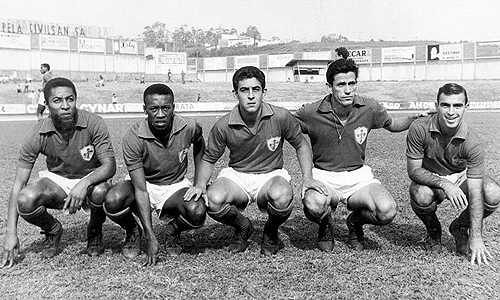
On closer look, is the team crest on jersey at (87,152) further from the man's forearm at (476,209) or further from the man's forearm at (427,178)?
the man's forearm at (476,209)

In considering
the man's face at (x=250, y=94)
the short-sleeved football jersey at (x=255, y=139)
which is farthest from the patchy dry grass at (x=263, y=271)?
the man's face at (x=250, y=94)

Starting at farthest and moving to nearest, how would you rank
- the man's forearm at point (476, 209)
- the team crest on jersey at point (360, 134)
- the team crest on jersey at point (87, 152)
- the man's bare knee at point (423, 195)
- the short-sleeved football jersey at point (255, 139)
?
the team crest on jersey at point (360, 134), the short-sleeved football jersey at point (255, 139), the team crest on jersey at point (87, 152), the man's bare knee at point (423, 195), the man's forearm at point (476, 209)

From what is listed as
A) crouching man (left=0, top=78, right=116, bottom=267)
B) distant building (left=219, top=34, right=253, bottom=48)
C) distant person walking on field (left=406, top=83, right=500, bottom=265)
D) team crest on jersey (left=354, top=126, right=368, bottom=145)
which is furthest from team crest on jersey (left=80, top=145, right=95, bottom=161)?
distant building (left=219, top=34, right=253, bottom=48)

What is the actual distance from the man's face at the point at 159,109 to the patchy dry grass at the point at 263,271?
1197 millimetres

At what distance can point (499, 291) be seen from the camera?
3.43 meters

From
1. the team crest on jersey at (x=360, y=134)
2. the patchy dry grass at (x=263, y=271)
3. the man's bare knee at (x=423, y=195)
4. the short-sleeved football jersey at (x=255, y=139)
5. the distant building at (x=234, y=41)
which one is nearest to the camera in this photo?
→ the patchy dry grass at (x=263, y=271)

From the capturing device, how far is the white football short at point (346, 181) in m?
4.61

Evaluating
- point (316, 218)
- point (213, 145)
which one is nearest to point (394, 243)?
point (316, 218)

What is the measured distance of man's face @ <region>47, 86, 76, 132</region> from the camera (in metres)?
4.23

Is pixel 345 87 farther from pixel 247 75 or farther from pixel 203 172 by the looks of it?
pixel 203 172

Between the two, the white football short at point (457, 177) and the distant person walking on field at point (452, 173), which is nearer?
the distant person walking on field at point (452, 173)

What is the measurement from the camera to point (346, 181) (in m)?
4.61

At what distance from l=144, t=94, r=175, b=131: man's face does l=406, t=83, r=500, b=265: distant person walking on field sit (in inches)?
87.1

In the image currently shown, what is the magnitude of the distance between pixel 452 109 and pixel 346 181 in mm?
1136
